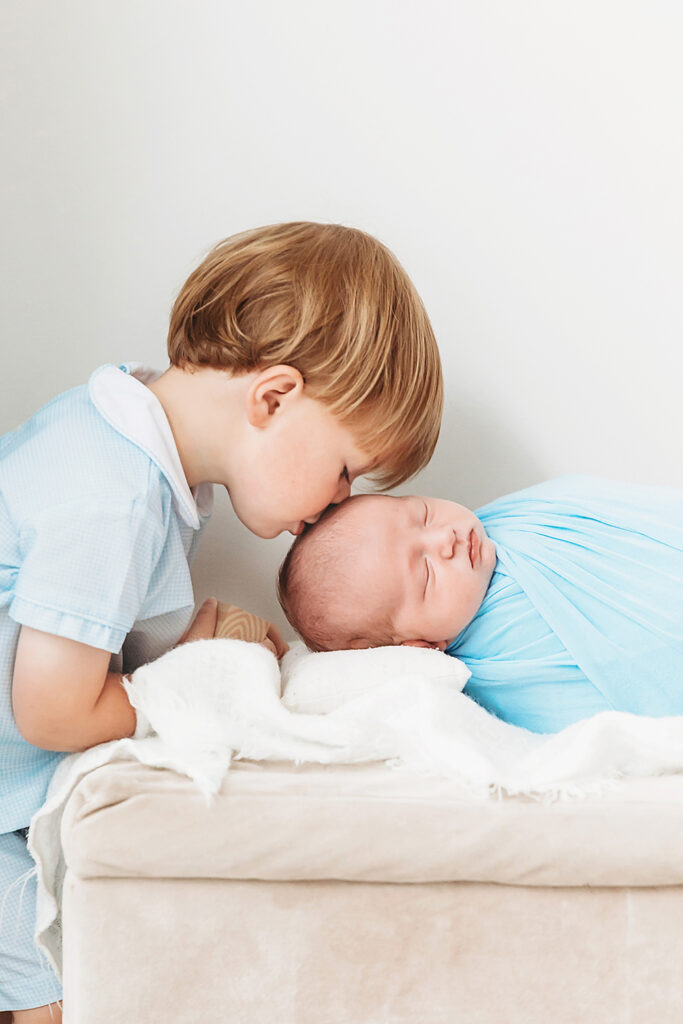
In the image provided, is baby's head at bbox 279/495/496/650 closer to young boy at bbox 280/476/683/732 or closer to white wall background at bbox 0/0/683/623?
young boy at bbox 280/476/683/732

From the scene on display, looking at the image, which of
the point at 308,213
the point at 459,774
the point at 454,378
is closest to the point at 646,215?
the point at 454,378

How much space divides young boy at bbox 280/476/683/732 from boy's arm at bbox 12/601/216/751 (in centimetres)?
34

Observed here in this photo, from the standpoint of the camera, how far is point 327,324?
1110mm

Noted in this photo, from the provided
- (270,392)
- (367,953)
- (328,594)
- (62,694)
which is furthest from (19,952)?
(270,392)

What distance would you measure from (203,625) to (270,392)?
33 centimetres

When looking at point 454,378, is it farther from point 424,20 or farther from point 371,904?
point 371,904

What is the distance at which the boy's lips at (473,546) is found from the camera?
1.25 meters

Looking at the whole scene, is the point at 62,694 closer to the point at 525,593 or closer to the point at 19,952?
the point at 19,952

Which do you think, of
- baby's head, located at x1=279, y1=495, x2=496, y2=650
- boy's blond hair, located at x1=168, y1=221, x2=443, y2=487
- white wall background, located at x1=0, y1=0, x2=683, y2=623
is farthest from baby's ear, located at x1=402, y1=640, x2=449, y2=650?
white wall background, located at x1=0, y1=0, x2=683, y2=623

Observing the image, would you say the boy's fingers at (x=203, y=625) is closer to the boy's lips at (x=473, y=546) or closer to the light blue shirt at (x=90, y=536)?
the light blue shirt at (x=90, y=536)

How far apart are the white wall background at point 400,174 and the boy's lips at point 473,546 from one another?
388 mm

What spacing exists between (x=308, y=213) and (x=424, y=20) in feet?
1.13

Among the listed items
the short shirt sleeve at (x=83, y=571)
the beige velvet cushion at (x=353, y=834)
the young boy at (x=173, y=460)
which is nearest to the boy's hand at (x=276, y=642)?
the young boy at (x=173, y=460)

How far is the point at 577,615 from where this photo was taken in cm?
117
